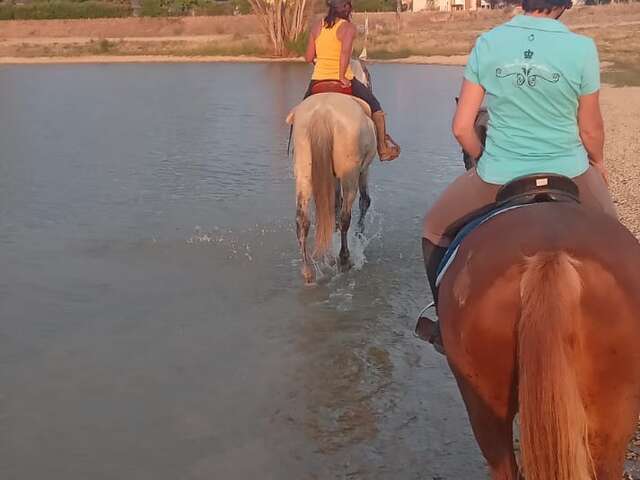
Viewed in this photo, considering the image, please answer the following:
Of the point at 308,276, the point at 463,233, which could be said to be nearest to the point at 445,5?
the point at 308,276

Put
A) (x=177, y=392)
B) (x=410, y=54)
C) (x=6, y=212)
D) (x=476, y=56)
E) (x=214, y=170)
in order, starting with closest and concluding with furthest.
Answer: (x=476, y=56) → (x=177, y=392) → (x=6, y=212) → (x=214, y=170) → (x=410, y=54)

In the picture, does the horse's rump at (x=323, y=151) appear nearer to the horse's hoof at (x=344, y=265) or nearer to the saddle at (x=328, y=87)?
the saddle at (x=328, y=87)

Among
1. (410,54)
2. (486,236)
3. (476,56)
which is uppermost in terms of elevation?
(476,56)

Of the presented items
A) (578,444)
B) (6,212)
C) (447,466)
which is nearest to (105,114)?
(6,212)

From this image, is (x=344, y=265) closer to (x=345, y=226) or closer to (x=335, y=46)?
(x=345, y=226)

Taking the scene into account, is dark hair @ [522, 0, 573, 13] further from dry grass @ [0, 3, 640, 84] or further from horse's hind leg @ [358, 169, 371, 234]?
dry grass @ [0, 3, 640, 84]

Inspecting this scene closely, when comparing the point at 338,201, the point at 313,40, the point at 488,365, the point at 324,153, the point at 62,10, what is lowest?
the point at 338,201

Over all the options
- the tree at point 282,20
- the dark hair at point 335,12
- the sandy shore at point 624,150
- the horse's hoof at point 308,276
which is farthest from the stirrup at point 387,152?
the tree at point 282,20

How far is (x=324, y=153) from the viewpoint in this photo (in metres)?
7.73

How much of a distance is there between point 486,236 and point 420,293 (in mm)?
4739

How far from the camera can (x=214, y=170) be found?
43.8 feet

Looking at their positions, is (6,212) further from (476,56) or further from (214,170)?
(476,56)

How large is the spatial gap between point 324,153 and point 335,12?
1388 mm

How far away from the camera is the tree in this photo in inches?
1848
